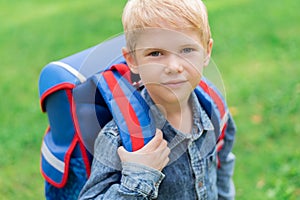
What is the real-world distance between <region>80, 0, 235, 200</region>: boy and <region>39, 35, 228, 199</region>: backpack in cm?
6

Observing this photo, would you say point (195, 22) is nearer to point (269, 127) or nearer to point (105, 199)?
point (105, 199)

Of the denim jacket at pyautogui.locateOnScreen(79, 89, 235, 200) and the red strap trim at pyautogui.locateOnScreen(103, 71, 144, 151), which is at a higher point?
the red strap trim at pyautogui.locateOnScreen(103, 71, 144, 151)

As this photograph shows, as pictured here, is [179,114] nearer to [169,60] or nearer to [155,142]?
[155,142]

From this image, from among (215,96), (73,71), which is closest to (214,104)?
(215,96)

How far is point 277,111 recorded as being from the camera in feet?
14.6

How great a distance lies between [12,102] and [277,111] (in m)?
2.20

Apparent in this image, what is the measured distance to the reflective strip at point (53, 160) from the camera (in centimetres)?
237

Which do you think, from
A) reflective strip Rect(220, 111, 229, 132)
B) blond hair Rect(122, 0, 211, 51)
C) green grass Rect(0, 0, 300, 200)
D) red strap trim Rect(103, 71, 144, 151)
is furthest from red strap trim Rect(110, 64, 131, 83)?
green grass Rect(0, 0, 300, 200)

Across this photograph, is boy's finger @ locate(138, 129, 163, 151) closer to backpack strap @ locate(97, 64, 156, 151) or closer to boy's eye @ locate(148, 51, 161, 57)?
backpack strap @ locate(97, 64, 156, 151)

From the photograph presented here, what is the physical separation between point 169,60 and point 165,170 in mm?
423

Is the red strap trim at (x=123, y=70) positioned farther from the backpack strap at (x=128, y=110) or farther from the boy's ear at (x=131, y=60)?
the boy's ear at (x=131, y=60)

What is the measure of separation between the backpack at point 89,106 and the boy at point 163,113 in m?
0.06

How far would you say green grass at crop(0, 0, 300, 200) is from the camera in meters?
3.83

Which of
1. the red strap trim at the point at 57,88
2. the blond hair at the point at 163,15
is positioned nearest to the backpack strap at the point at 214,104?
the blond hair at the point at 163,15
